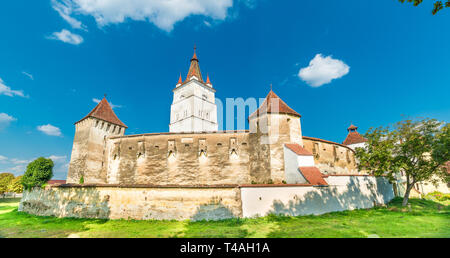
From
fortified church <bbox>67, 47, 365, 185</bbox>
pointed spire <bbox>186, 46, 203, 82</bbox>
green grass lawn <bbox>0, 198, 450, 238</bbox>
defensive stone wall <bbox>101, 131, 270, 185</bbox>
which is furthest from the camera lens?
pointed spire <bbox>186, 46, 203, 82</bbox>

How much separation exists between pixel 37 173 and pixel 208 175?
2011cm

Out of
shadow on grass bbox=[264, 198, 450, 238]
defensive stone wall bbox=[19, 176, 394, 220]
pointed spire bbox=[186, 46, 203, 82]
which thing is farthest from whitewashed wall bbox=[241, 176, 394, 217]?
pointed spire bbox=[186, 46, 203, 82]

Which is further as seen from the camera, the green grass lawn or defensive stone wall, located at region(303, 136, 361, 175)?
defensive stone wall, located at region(303, 136, 361, 175)

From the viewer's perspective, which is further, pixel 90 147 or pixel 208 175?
pixel 90 147

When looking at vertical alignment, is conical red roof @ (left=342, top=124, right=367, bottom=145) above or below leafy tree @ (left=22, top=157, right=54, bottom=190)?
above

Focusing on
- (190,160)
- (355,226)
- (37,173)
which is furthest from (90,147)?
(355,226)

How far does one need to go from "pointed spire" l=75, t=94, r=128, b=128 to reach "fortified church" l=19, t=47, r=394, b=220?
0.18 meters

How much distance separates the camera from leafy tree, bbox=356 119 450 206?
1753 cm

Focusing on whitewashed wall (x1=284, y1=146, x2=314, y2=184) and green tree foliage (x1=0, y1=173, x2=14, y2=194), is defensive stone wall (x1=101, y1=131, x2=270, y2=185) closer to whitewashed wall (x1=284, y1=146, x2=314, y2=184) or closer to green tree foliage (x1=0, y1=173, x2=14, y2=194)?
whitewashed wall (x1=284, y1=146, x2=314, y2=184)

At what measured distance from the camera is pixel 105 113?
2942 centimetres

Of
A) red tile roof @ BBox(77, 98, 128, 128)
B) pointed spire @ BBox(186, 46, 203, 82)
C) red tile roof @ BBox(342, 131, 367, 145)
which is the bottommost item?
red tile roof @ BBox(342, 131, 367, 145)

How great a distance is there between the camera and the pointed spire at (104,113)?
2800 cm

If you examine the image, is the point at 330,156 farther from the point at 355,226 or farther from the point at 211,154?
the point at 211,154
